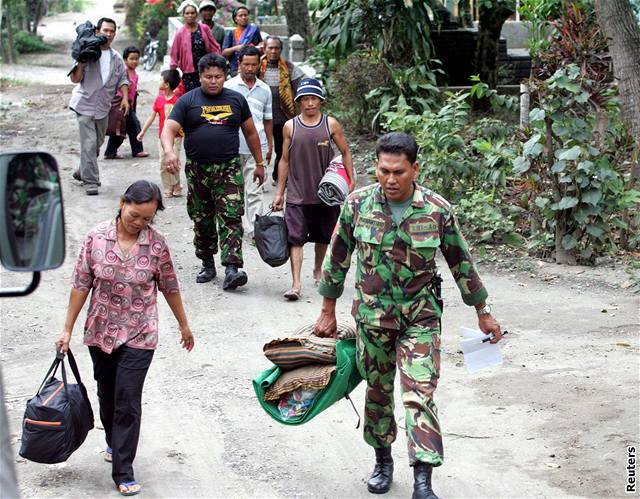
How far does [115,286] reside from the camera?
566cm

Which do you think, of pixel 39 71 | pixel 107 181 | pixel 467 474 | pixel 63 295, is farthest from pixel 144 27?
pixel 467 474

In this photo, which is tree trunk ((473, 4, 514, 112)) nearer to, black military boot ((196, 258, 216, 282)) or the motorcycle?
black military boot ((196, 258, 216, 282))

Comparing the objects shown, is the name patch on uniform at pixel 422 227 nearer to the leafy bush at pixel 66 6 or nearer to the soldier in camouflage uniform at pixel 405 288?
the soldier in camouflage uniform at pixel 405 288

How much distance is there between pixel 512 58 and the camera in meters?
20.7

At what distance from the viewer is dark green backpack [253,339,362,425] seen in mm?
5480

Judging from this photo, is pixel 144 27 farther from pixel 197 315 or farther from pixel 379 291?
pixel 379 291

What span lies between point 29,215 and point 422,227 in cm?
266

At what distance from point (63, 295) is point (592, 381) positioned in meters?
4.93

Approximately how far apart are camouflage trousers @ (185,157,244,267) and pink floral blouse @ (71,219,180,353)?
369cm

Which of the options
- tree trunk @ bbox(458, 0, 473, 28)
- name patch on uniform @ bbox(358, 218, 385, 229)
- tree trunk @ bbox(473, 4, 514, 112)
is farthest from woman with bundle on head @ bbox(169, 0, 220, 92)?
name patch on uniform @ bbox(358, 218, 385, 229)

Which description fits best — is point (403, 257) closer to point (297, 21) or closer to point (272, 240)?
point (272, 240)

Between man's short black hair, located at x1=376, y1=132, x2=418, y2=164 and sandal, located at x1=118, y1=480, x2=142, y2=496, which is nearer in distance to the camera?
man's short black hair, located at x1=376, y1=132, x2=418, y2=164

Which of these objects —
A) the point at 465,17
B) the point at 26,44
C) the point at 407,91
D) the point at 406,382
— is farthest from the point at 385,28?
the point at 26,44

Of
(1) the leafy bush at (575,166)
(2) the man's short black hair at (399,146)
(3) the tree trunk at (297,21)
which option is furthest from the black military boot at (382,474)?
(3) the tree trunk at (297,21)
